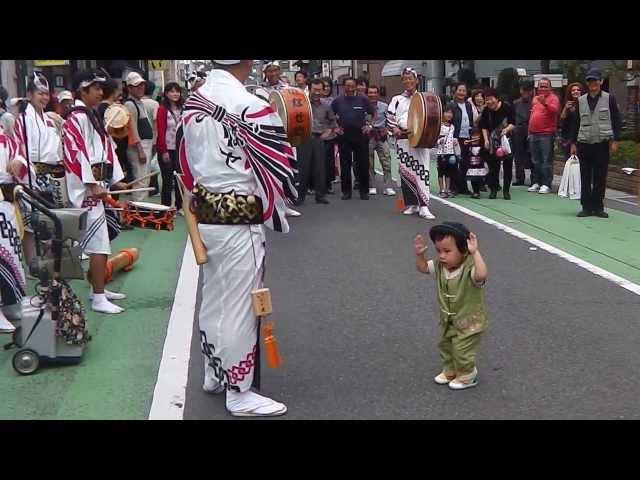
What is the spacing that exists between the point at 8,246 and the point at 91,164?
873 mm

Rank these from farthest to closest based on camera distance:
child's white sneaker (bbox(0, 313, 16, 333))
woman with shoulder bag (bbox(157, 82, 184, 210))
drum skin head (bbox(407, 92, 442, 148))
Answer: woman with shoulder bag (bbox(157, 82, 184, 210)) → drum skin head (bbox(407, 92, 442, 148)) → child's white sneaker (bbox(0, 313, 16, 333))

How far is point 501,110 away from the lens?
12094 mm

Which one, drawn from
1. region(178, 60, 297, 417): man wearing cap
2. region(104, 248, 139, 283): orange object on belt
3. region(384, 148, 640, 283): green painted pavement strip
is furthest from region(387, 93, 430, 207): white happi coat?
region(178, 60, 297, 417): man wearing cap

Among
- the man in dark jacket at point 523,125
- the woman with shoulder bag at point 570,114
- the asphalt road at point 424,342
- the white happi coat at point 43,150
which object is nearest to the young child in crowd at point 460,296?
the asphalt road at point 424,342

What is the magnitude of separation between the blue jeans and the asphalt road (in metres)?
4.38

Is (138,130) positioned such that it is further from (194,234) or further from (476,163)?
(194,234)

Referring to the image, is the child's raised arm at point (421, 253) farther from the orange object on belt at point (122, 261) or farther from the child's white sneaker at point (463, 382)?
the orange object on belt at point (122, 261)

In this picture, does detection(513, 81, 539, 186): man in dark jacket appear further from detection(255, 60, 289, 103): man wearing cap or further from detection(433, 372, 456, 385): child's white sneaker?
detection(433, 372, 456, 385): child's white sneaker

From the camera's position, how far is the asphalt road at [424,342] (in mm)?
4371

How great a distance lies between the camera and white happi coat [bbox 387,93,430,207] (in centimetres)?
1045

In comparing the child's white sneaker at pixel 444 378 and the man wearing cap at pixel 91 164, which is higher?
the man wearing cap at pixel 91 164

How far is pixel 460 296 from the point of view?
180 inches

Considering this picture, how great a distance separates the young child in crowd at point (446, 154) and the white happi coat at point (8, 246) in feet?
25.1
